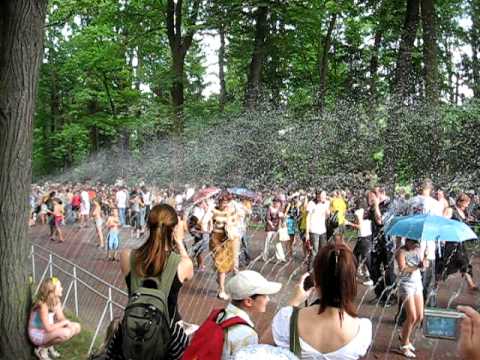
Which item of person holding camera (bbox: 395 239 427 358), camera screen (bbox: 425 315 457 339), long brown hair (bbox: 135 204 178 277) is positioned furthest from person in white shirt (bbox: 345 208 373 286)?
long brown hair (bbox: 135 204 178 277)

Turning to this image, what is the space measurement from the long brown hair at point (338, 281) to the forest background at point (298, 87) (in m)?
15.5

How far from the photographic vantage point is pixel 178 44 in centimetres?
2227

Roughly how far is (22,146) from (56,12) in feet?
62.7

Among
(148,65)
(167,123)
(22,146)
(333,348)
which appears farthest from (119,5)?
(333,348)

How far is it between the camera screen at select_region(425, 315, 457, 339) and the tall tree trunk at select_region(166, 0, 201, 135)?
1876cm

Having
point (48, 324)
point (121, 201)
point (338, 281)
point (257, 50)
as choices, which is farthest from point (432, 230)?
point (257, 50)

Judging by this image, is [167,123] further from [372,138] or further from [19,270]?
[19,270]

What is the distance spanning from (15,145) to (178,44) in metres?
17.1

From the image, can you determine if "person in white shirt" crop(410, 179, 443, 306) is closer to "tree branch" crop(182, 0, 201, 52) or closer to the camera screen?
the camera screen

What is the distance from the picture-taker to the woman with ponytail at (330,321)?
317 centimetres

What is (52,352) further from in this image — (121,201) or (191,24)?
(191,24)

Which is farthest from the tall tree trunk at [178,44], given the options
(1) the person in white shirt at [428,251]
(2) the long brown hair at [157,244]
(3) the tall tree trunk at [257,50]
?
(2) the long brown hair at [157,244]

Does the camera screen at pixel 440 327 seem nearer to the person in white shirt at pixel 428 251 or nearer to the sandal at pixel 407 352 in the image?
the sandal at pixel 407 352

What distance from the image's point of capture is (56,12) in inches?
911
